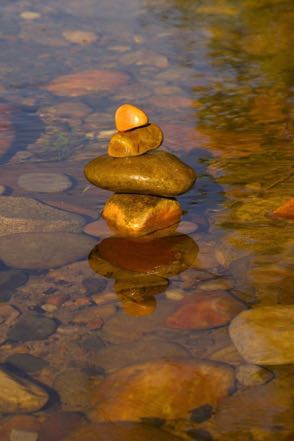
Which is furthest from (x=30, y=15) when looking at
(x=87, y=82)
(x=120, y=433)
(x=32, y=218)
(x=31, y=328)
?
(x=120, y=433)

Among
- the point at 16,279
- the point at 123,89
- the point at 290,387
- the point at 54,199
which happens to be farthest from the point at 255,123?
the point at 290,387

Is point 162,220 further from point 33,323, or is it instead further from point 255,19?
point 255,19

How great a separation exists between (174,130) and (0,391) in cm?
371

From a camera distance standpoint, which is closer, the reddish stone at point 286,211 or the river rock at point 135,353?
the river rock at point 135,353

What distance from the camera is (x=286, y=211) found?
511 centimetres

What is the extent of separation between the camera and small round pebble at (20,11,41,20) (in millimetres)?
10348

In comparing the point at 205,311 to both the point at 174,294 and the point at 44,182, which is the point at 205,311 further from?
the point at 44,182

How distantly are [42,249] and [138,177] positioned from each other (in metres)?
0.70

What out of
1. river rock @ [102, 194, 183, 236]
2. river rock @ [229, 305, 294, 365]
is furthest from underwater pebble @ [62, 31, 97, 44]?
river rock @ [229, 305, 294, 365]

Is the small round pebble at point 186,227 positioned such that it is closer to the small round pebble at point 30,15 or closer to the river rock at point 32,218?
the river rock at point 32,218

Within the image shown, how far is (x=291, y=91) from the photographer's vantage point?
297 inches

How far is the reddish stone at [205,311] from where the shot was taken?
13.3 ft

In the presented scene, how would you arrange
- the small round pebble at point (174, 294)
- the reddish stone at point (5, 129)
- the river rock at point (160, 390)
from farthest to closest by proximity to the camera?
the reddish stone at point (5, 129) → the small round pebble at point (174, 294) → the river rock at point (160, 390)

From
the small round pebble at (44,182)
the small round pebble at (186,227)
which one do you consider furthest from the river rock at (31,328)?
the small round pebble at (44,182)
